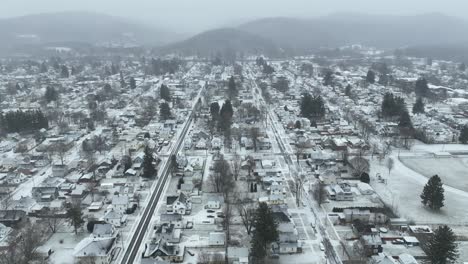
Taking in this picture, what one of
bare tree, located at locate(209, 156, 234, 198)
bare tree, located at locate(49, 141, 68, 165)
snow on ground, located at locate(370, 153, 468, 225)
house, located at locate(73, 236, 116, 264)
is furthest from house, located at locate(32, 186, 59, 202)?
snow on ground, located at locate(370, 153, 468, 225)

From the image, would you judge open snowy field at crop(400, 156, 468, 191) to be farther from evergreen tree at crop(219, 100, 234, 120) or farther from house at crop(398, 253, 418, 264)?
evergreen tree at crop(219, 100, 234, 120)

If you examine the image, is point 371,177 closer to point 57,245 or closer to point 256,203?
point 256,203

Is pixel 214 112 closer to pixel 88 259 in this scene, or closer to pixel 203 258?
pixel 203 258

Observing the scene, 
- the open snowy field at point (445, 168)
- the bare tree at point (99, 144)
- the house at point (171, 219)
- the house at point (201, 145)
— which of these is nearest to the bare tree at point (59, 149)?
the bare tree at point (99, 144)

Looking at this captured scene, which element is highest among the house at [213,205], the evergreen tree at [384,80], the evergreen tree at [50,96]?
the evergreen tree at [384,80]

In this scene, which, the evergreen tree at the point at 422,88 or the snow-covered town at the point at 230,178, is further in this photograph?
the evergreen tree at the point at 422,88

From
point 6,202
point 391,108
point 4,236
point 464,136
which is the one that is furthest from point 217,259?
point 391,108

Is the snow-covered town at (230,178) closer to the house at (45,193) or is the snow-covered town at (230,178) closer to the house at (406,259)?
the house at (406,259)

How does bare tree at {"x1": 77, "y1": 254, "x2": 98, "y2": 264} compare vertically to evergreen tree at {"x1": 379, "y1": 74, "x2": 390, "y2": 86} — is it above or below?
below
